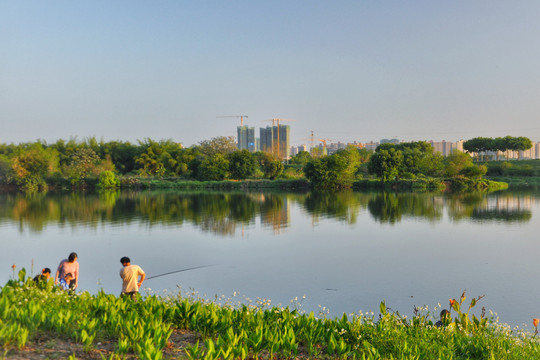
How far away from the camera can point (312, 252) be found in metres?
15.5

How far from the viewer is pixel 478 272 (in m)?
12.4

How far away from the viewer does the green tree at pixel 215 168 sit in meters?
63.6

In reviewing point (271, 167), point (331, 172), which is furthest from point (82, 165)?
point (331, 172)

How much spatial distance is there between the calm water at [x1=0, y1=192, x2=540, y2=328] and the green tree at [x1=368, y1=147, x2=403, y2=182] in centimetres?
2779

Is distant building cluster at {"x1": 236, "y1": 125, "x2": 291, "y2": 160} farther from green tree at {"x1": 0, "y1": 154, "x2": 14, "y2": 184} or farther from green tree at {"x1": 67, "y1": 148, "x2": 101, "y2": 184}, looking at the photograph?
green tree at {"x1": 0, "y1": 154, "x2": 14, "y2": 184}

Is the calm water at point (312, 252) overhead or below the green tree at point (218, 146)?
below

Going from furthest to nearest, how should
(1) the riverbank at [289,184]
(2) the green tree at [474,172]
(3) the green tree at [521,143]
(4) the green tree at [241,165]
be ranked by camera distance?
1. (3) the green tree at [521,143]
2. (4) the green tree at [241,165]
3. (2) the green tree at [474,172]
4. (1) the riverbank at [289,184]

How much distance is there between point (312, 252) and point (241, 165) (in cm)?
4920

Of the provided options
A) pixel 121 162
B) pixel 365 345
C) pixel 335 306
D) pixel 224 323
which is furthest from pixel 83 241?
pixel 121 162

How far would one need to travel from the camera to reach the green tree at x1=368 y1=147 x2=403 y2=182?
55500 mm

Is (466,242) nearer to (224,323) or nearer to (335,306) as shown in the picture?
(335,306)

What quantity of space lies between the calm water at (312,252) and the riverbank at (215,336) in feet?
11.1

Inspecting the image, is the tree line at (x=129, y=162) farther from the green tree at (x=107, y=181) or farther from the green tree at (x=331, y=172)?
the green tree at (x=331, y=172)

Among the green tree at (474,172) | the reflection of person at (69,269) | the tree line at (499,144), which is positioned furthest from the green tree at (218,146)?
the reflection of person at (69,269)
